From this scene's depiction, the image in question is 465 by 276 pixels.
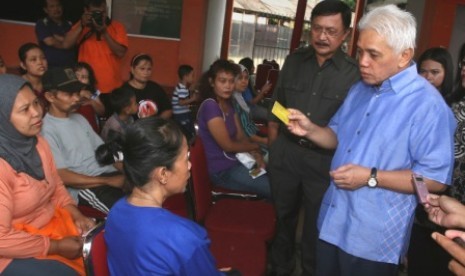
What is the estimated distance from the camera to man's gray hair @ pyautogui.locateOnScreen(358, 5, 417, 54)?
1379 mm

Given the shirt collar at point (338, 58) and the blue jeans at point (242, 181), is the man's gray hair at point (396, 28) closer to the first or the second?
the shirt collar at point (338, 58)

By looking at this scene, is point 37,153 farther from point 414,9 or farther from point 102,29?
point 414,9

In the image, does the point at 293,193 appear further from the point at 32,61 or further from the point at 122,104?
the point at 32,61

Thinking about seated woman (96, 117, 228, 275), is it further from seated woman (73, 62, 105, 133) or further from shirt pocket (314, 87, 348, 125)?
seated woman (73, 62, 105, 133)

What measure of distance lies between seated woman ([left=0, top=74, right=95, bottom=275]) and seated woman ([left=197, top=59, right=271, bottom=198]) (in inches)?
41.6

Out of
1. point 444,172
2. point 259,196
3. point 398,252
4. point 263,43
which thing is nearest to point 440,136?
point 444,172

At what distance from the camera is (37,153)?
1793 millimetres

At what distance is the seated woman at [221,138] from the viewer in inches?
102

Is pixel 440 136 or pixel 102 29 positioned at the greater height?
pixel 102 29

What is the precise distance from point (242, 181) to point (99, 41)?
194 centimetres

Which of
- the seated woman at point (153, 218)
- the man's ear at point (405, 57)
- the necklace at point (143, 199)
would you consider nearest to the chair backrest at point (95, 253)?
the seated woman at point (153, 218)

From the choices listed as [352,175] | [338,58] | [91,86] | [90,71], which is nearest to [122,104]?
[91,86]

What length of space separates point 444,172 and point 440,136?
0.42 feet

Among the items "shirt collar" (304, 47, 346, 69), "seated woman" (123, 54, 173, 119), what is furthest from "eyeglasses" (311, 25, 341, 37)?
"seated woman" (123, 54, 173, 119)
